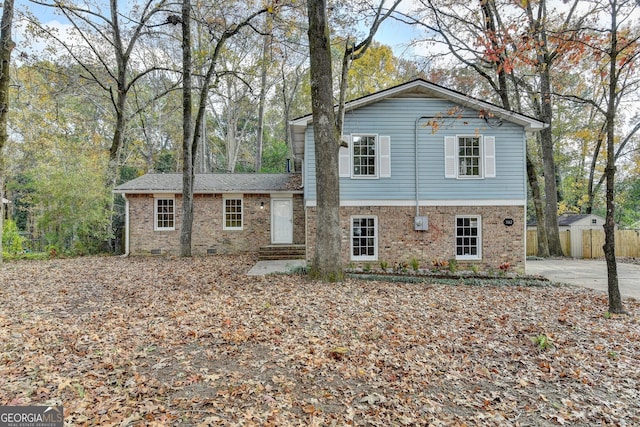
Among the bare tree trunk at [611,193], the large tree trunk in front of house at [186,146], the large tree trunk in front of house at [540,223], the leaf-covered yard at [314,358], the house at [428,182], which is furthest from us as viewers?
the large tree trunk in front of house at [540,223]

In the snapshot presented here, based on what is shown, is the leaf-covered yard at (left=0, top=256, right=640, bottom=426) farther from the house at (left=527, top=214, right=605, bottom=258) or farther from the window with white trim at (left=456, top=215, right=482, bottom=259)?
the house at (left=527, top=214, right=605, bottom=258)

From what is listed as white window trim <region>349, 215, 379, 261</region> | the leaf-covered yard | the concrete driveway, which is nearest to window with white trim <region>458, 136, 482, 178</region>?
white window trim <region>349, 215, 379, 261</region>

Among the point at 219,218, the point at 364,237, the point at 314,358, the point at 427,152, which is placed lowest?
the point at 314,358

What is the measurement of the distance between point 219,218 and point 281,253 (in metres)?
3.60

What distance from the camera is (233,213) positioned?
14969 millimetres

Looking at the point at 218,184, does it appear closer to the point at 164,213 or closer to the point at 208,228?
the point at 208,228

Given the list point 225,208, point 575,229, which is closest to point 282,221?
point 225,208

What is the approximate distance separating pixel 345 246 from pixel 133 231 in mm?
9285

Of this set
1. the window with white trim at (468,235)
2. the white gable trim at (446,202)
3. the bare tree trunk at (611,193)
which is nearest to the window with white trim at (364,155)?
the white gable trim at (446,202)

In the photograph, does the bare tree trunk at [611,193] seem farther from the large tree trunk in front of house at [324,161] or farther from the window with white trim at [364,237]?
the window with white trim at [364,237]

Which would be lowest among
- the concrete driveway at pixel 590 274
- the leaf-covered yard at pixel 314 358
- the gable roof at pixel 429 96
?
the concrete driveway at pixel 590 274

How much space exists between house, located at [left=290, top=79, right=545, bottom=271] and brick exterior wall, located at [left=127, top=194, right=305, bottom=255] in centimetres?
476

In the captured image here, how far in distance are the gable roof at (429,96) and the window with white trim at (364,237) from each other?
3.46m

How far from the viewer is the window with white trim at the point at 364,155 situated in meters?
10.9
